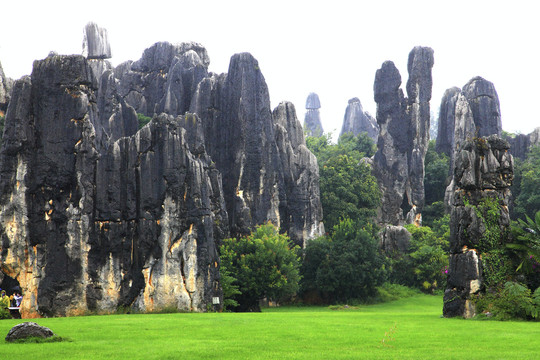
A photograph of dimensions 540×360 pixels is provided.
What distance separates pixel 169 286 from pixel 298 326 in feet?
43.1

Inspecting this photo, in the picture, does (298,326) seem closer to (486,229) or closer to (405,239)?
(486,229)

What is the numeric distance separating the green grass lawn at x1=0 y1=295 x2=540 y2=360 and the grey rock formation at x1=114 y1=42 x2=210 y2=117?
3683cm

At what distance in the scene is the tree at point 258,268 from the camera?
4066 cm

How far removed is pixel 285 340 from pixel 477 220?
1323 centimetres

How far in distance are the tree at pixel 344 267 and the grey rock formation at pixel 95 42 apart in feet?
119

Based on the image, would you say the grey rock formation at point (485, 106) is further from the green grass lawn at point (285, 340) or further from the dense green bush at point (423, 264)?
the green grass lawn at point (285, 340)

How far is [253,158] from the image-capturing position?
51.0m

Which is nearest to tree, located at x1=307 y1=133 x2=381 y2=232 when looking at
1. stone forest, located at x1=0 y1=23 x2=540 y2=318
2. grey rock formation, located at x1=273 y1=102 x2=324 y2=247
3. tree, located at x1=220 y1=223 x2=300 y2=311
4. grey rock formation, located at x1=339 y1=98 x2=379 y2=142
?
stone forest, located at x1=0 y1=23 x2=540 y2=318

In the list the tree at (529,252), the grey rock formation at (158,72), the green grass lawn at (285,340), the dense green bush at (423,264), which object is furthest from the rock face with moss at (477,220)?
the grey rock formation at (158,72)

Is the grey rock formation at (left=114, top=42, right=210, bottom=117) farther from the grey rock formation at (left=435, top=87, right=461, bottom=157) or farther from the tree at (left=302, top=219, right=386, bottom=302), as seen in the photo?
the grey rock formation at (left=435, top=87, right=461, bottom=157)


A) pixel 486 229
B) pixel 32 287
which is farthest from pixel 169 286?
pixel 486 229

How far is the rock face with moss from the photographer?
2786cm

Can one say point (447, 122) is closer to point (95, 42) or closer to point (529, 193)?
point (529, 193)

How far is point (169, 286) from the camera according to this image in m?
34.0
